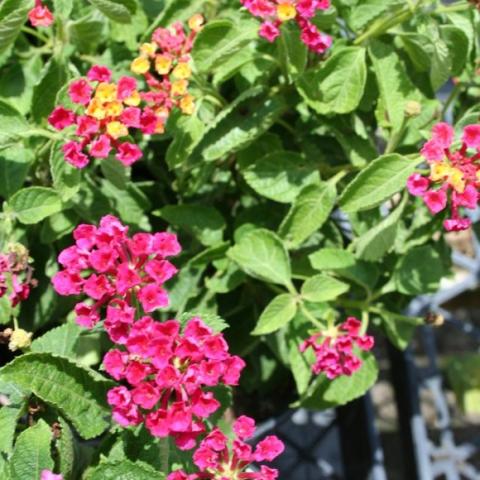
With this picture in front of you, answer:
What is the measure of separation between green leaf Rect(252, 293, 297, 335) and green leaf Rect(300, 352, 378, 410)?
0.14 m

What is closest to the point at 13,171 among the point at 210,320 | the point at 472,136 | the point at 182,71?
the point at 182,71

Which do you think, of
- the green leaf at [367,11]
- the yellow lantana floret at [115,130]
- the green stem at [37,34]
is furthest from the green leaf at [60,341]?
the green leaf at [367,11]

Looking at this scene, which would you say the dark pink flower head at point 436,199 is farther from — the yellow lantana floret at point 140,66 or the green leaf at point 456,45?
the yellow lantana floret at point 140,66

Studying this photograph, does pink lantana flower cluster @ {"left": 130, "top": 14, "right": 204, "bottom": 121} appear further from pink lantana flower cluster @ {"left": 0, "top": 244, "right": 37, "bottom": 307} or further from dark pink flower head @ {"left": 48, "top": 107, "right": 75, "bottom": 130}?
pink lantana flower cluster @ {"left": 0, "top": 244, "right": 37, "bottom": 307}

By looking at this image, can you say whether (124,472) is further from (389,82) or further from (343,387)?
(389,82)

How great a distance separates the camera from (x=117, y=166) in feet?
3.67

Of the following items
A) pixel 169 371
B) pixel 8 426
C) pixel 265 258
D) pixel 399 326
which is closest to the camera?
pixel 169 371

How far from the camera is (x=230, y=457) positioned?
923 millimetres

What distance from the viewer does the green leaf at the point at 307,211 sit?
119 centimetres

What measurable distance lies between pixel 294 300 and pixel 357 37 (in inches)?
15.0

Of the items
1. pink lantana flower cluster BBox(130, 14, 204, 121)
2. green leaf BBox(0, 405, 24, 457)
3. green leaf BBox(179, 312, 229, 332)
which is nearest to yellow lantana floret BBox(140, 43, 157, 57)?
pink lantana flower cluster BBox(130, 14, 204, 121)

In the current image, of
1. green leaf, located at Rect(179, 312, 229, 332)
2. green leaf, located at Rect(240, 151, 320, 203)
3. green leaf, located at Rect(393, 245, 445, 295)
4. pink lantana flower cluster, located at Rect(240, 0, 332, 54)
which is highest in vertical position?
pink lantana flower cluster, located at Rect(240, 0, 332, 54)

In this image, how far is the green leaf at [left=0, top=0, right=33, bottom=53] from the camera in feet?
3.46

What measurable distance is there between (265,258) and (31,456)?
1.39ft
